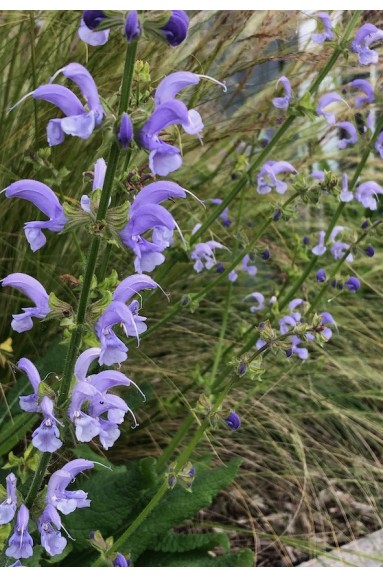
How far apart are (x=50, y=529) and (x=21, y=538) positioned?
0.19 ft

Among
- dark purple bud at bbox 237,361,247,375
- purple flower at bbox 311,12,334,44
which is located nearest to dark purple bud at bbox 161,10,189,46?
dark purple bud at bbox 237,361,247,375

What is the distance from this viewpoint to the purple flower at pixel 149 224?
103 cm

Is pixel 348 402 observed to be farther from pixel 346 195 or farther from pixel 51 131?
pixel 51 131

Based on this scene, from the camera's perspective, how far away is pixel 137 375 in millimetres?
2350

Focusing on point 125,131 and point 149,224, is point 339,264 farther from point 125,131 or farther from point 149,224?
point 125,131

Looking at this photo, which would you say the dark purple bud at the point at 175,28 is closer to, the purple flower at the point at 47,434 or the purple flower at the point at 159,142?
the purple flower at the point at 159,142

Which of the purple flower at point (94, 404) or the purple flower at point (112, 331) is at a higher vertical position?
the purple flower at point (112, 331)

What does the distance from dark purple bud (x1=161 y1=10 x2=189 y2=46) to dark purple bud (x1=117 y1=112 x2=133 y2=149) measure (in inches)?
4.9

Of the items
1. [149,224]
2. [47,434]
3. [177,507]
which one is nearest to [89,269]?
[149,224]

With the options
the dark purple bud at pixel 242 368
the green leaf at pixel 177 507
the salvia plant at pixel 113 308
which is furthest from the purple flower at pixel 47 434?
the green leaf at pixel 177 507

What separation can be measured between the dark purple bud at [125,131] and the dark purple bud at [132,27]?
0.09 metres

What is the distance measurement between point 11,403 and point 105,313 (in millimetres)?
883

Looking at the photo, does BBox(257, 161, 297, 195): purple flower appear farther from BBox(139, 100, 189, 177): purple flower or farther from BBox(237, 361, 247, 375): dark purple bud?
BBox(139, 100, 189, 177): purple flower

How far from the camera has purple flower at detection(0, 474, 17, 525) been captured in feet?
3.65
